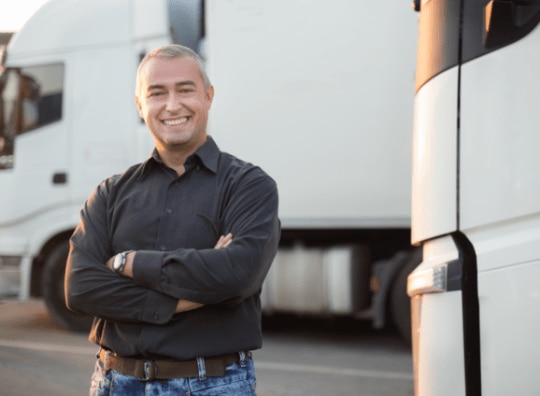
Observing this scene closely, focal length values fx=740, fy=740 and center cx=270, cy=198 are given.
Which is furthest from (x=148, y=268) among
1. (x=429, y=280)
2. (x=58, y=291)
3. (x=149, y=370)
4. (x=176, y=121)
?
(x=58, y=291)

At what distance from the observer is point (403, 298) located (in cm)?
563

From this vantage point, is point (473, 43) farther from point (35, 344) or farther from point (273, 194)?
point (35, 344)

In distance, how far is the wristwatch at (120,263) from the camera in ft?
6.31

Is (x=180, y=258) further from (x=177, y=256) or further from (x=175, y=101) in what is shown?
(x=175, y=101)

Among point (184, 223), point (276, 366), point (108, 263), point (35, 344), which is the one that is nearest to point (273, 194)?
point (184, 223)

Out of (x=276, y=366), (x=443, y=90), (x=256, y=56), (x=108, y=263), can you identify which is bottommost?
(x=276, y=366)

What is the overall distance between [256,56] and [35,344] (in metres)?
2.96

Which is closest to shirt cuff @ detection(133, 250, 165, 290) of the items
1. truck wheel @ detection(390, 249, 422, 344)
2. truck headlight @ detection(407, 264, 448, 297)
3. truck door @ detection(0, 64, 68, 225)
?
truck headlight @ detection(407, 264, 448, 297)

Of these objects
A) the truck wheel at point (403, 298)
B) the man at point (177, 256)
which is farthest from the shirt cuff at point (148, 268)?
the truck wheel at point (403, 298)

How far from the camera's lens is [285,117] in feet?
18.6

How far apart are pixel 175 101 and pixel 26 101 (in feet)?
16.2

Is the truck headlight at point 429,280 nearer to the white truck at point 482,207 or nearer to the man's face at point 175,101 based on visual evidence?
the white truck at point 482,207

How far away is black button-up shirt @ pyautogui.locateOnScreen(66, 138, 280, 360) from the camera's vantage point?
6.01 ft

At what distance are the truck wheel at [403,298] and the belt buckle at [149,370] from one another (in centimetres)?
403
